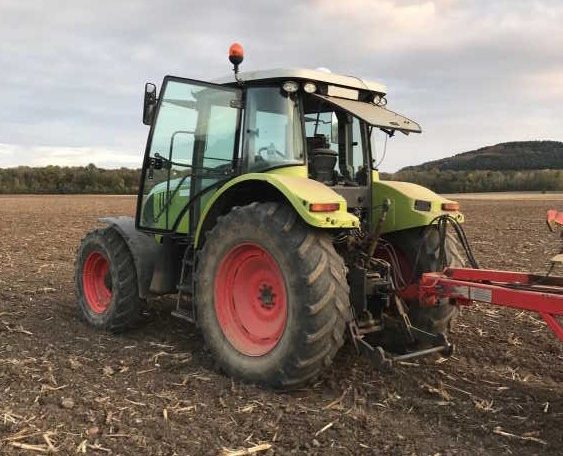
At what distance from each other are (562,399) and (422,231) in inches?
66.1

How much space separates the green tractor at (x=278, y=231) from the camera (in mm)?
4066

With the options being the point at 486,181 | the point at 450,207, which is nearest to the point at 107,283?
the point at 450,207

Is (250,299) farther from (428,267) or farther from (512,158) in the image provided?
(512,158)

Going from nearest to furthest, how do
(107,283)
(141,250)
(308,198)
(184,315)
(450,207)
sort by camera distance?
(308,198) < (184,315) < (450,207) < (141,250) < (107,283)

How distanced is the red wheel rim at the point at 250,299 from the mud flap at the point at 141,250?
114 cm

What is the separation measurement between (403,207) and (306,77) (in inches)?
52.7

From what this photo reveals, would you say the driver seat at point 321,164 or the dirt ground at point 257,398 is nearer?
the dirt ground at point 257,398

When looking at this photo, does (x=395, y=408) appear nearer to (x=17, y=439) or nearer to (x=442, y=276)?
(x=442, y=276)

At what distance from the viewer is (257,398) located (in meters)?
4.05

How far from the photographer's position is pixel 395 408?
12.9 ft

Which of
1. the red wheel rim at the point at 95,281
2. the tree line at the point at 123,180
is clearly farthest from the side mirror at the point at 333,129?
the tree line at the point at 123,180

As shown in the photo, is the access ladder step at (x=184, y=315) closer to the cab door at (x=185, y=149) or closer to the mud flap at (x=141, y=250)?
the mud flap at (x=141, y=250)

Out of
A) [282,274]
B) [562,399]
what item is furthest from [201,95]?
[562,399]

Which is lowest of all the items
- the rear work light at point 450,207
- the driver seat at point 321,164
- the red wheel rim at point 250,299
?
the red wheel rim at point 250,299
